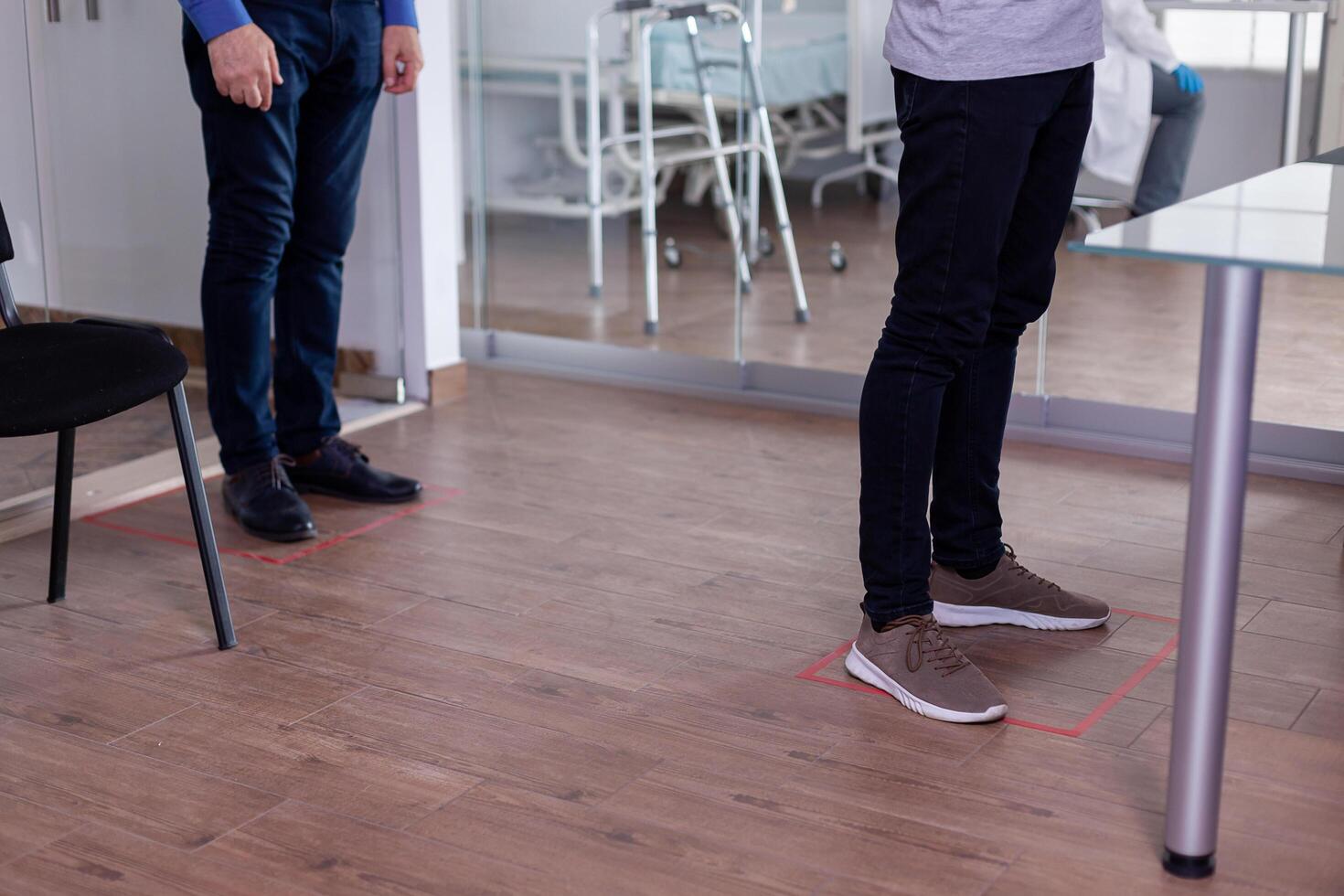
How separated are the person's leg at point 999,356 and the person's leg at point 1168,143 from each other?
44.8 inches

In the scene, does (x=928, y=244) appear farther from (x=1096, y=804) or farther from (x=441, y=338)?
(x=441, y=338)

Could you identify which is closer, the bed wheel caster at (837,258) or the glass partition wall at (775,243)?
the glass partition wall at (775,243)

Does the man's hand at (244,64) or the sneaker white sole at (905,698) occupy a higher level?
the man's hand at (244,64)

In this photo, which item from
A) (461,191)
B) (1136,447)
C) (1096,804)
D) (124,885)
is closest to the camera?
(124,885)

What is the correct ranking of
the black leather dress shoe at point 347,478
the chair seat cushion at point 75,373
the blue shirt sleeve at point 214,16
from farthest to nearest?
the black leather dress shoe at point 347,478 < the blue shirt sleeve at point 214,16 < the chair seat cushion at point 75,373

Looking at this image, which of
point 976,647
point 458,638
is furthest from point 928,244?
point 458,638

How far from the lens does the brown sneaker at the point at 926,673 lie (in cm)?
205

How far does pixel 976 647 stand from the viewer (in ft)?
7.54

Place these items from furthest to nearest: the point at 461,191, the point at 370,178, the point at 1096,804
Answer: the point at 461,191
the point at 370,178
the point at 1096,804

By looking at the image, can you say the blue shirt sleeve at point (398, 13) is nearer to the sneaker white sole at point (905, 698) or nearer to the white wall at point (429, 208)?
the white wall at point (429, 208)

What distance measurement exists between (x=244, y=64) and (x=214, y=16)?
3.4 inches

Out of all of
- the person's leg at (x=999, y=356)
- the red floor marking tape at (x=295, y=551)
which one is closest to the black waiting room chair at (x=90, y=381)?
the red floor marking tape at (x=295, y=551)

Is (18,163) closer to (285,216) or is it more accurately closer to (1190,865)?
(285,216)

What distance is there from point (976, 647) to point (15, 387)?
1.39 meters
